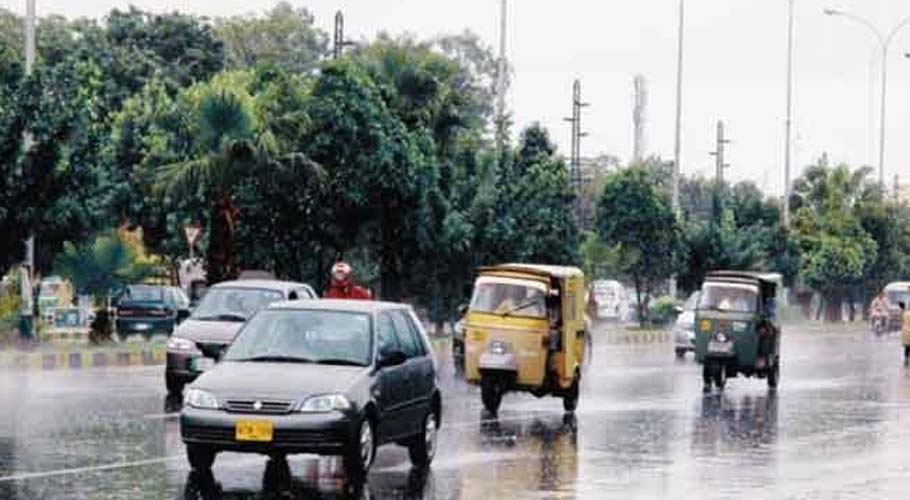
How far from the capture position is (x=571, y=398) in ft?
93.8

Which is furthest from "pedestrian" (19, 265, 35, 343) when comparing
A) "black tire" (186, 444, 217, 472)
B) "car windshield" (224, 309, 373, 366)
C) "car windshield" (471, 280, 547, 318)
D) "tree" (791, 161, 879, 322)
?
"tree" (791, 161, 879, 322)

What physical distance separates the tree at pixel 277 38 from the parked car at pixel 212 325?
8061cm

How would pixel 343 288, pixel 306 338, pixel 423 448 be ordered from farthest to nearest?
1. pixel 343 288
2. pixel 423 448
3. pixel 306 338

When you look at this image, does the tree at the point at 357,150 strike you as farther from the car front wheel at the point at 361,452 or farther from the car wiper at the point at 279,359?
the car front wheel at the point at 361,452

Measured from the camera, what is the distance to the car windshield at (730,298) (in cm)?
3766

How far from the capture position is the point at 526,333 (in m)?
27.5

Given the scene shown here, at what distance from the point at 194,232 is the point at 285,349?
97.6ft

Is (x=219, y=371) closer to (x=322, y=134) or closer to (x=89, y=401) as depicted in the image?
(x=89, y=401)

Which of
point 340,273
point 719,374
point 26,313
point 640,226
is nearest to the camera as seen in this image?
point 340,273

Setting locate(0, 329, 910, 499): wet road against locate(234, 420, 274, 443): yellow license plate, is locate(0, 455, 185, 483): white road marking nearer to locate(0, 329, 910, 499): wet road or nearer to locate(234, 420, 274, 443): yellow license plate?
locate(0, 329, 910, 499): wet road

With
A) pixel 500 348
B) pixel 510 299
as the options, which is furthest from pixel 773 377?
pixel 500 348

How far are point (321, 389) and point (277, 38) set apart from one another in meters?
98.8

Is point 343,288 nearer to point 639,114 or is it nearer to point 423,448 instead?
point 423,448

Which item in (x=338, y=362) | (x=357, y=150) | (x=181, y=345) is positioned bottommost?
(x=181, y=345)
